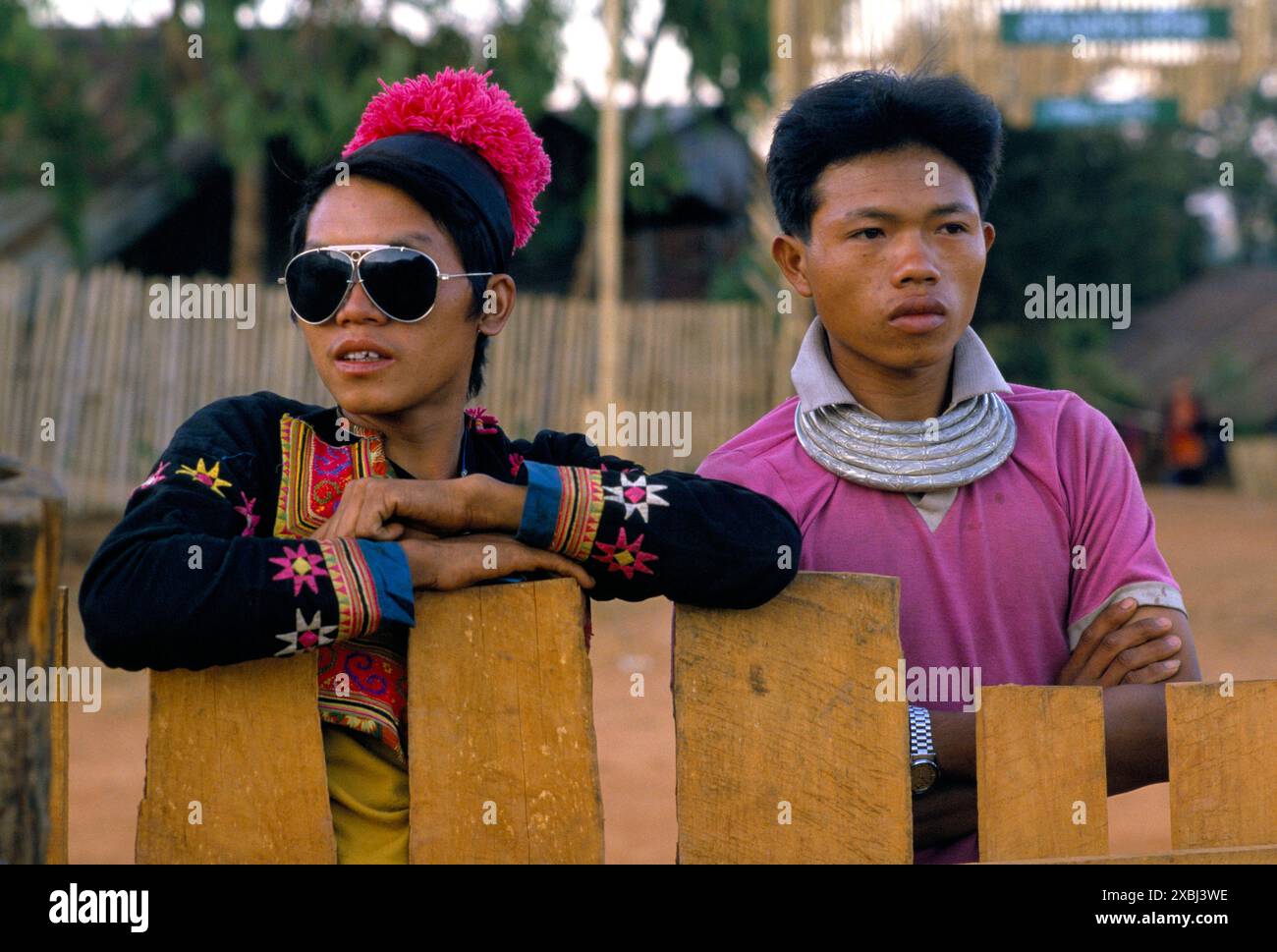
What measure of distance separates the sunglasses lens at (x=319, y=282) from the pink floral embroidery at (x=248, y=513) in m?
0.30

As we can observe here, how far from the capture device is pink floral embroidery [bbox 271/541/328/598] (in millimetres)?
2035

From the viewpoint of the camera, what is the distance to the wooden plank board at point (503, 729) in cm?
218

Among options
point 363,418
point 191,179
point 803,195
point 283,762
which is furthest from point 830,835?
point 191,179

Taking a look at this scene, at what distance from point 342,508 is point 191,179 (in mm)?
13993

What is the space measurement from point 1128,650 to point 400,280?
1.32 metres

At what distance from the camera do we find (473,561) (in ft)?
7.22

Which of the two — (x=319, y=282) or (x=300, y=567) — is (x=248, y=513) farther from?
(x=319, y=282)

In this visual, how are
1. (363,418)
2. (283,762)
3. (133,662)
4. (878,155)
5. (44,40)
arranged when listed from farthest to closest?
(44,40)
(878,155)
(363,418)
(283,762)
(133,662)

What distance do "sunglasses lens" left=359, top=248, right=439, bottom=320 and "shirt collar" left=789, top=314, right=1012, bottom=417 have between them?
0.72 m

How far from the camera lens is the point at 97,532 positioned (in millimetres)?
11562

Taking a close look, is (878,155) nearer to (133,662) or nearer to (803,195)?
(803,195)
